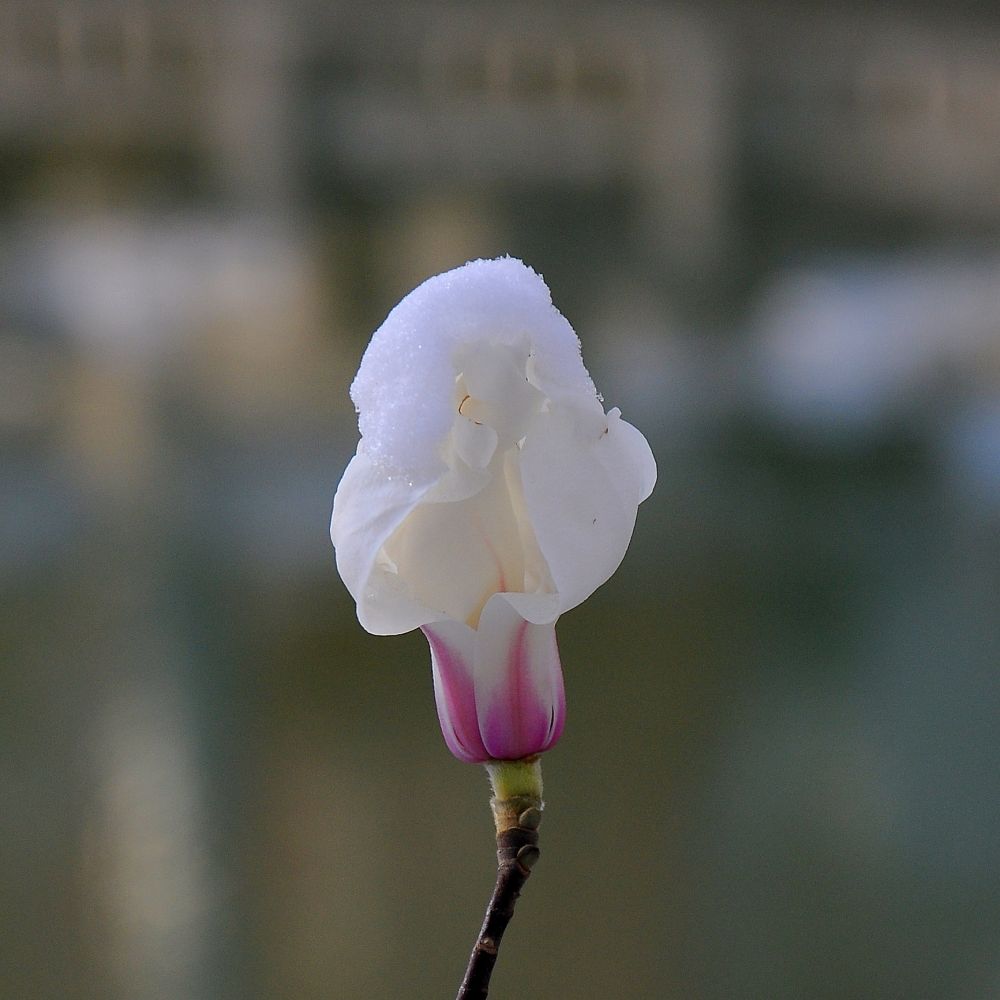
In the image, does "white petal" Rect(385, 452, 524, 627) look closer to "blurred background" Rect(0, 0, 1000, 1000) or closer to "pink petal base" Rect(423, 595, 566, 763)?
"pink petal base" Rect(423, 595, 566, 763)

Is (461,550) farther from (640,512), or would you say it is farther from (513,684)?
(640,512)

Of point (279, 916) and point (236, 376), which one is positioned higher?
point (236, 376)

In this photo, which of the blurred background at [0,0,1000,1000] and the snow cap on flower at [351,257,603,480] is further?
the blurred background at [0,0,1000,1000]

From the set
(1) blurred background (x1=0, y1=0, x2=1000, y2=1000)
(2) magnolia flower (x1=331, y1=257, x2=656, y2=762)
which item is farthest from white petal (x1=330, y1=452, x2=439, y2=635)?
(1) blurred background (x1=0, y1=0, x2=1000, y2=1000)

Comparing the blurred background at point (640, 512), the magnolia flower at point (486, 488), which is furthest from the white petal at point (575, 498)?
the blurred background at point (640, 512)

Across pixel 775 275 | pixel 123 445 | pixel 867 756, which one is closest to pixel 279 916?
pixel 867 756

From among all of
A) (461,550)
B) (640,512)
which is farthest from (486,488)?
(640,512)

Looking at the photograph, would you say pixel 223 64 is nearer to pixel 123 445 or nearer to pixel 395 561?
pixel 123 445
